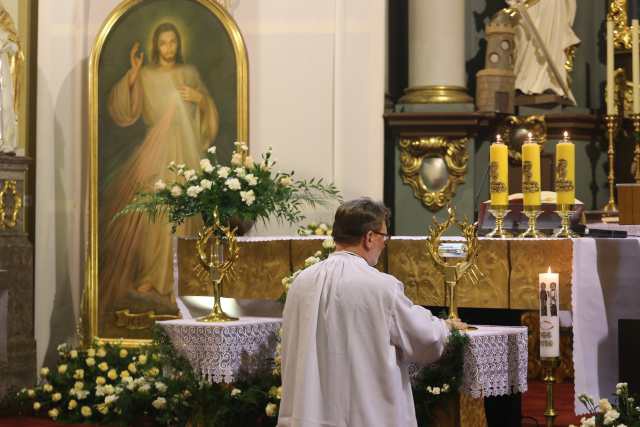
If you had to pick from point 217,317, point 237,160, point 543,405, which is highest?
point 237,160

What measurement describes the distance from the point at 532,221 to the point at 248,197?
1638 millimetres

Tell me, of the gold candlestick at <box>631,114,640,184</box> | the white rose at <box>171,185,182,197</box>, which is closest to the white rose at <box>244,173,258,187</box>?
the white rose at <box>171,185,182,197</box>

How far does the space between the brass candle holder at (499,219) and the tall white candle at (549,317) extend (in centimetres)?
75

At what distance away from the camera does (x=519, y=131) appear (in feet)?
30.4

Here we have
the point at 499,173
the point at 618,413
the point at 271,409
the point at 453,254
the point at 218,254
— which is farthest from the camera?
the point at 218,254

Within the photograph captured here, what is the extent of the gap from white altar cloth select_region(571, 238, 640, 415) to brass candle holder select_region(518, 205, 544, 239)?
0.35 meters

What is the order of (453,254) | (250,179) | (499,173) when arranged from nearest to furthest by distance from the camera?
(453,254)
(499,173)
(250,179)

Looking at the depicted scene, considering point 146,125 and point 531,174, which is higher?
point 146,125

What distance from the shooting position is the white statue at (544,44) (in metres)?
9.18

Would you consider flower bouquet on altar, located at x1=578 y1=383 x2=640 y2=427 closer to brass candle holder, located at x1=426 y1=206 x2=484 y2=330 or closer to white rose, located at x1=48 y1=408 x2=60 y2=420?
brass candle holder, located at x1=426 y1=206 x2=484 y2=330

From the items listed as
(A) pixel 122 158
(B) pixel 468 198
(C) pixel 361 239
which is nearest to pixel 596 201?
(B) pixel 468 198

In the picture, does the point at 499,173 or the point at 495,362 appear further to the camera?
the point at 499,173

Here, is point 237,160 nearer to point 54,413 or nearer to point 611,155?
point 54,413

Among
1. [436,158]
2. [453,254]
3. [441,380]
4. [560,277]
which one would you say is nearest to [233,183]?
[453,254]
